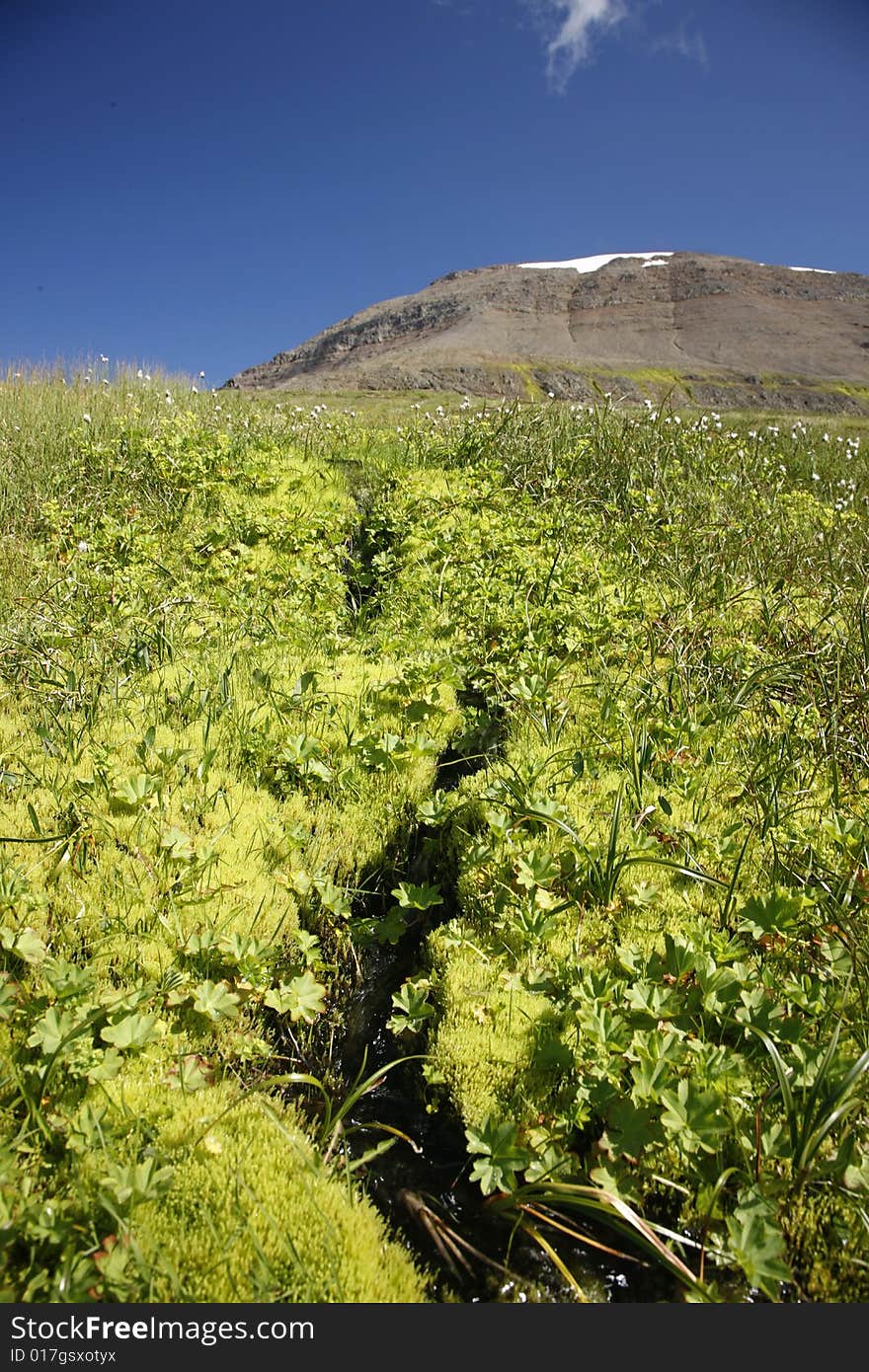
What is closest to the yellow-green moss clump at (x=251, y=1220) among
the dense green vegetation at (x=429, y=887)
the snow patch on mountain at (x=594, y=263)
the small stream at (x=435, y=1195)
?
the dense green vegetation at (x=429, y=887)

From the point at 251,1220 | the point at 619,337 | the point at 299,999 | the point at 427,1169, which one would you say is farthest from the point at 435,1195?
the point at 619,337

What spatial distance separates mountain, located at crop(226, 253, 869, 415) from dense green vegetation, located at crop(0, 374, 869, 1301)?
58.3ft

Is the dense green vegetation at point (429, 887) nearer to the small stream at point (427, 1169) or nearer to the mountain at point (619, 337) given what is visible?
the small stream at point (427, 1169)

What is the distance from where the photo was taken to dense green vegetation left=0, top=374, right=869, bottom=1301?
2.22m

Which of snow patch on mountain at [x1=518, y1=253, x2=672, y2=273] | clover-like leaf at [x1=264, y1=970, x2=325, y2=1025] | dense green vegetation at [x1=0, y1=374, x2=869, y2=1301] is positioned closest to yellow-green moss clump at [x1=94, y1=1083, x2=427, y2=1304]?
dense green vegetation at [x1=0, y1=374, x2=869, y2=1301]

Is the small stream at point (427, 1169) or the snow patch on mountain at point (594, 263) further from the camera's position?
the snow patch on mountain at point (594, 263)

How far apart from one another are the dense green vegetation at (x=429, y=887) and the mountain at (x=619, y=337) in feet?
58.3

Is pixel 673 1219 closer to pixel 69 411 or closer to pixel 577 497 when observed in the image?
pixel 577 497

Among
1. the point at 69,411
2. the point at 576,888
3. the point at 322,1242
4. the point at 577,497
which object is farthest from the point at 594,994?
the point at 69,411

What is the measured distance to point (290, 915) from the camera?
3.48m

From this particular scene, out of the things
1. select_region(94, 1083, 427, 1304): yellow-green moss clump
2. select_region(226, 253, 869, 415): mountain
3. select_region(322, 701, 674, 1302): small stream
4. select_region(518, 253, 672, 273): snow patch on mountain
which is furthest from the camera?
select_region(518, 253, 672, 273): snow patch on mountain

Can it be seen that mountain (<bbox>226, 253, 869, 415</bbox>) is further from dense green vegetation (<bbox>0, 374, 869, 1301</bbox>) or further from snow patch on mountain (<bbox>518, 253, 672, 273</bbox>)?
dense green vegetation (<bbox>0, 374, 869, 1301</bbox>)

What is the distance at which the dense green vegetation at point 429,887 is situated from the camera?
2225 millimetres

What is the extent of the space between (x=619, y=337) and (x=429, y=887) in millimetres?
59681
